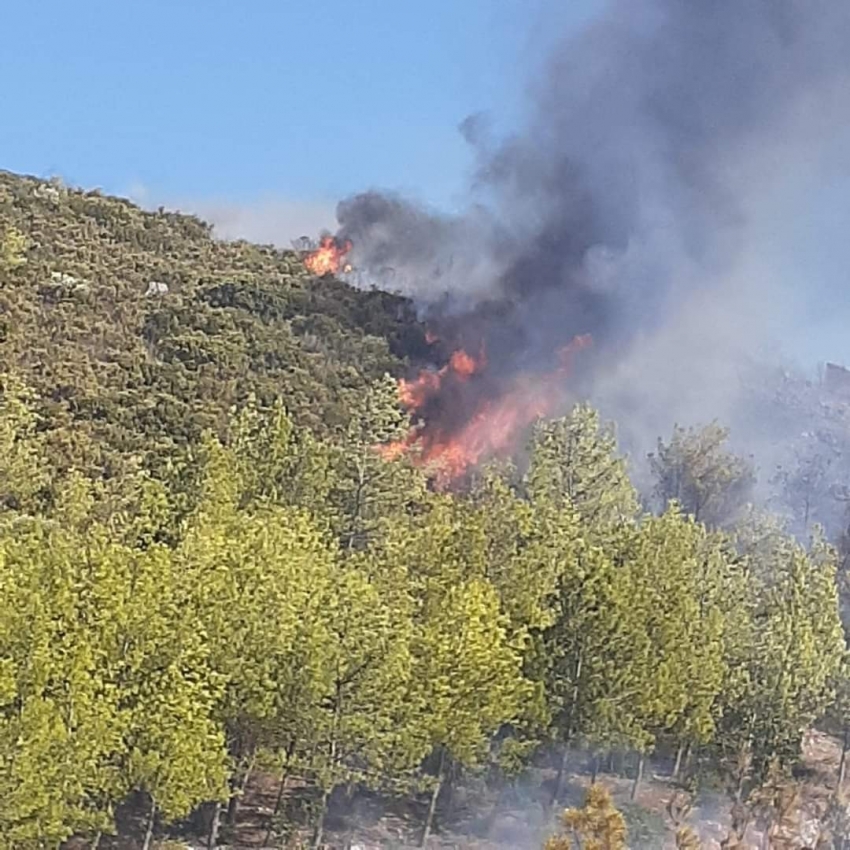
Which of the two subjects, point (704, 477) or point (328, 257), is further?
point (328, 257)

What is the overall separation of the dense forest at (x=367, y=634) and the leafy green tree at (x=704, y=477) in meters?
7.18

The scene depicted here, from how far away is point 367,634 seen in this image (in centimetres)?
2456

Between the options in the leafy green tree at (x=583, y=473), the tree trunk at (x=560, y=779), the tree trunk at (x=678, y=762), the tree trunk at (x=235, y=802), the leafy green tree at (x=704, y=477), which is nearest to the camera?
the tree trunk at (x=235, y=802)

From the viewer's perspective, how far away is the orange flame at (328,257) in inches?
3959

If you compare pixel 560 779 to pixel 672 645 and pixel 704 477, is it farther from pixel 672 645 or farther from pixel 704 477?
pixel 704 477

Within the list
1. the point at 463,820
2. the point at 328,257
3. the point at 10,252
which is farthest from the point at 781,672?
the point at 328,257

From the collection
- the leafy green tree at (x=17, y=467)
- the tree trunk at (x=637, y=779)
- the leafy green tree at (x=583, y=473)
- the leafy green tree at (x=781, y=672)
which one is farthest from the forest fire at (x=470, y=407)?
the tree trunk at (x=637, y=779)

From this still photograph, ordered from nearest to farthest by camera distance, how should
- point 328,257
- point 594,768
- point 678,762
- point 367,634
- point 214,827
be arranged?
point 367,634 → point 214,827 → point 594,768 → point 678,762 → point 328,257

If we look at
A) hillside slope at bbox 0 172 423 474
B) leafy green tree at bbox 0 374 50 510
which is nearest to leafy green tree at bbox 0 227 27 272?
hillside slope at bbox 0 172 423 474

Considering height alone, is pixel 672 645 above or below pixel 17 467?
below

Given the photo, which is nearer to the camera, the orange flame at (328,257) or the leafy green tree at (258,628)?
the leafy green tree at (258,628)

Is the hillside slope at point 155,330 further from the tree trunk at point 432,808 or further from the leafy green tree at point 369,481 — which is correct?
the tree trunk at point 432,808

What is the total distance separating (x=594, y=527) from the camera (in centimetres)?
4147

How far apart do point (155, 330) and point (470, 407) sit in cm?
2140
